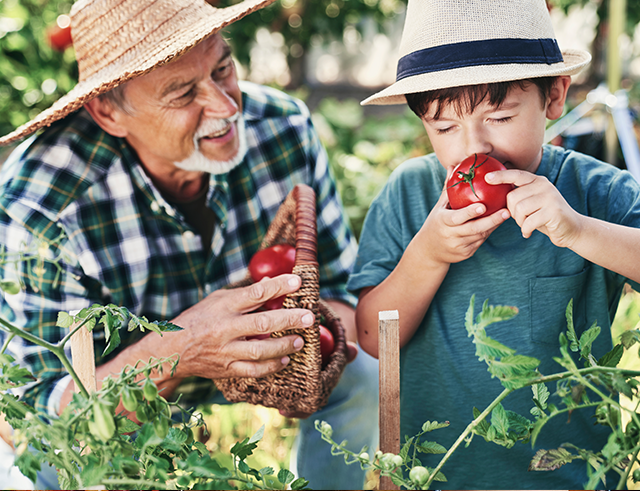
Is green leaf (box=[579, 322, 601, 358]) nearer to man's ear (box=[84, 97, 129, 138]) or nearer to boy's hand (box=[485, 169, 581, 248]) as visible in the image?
boy's hand (box=[485, 169, 581, 248])

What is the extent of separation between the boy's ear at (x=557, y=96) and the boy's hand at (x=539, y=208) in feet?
0.74

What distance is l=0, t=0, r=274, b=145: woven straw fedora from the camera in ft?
4.31

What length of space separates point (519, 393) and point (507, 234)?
0.35 meters

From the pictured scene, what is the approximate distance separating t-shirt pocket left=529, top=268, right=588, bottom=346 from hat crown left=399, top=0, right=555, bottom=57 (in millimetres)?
501

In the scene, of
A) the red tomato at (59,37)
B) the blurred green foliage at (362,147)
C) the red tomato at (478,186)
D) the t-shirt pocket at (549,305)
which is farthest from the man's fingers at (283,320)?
the red tomato at (59,37)

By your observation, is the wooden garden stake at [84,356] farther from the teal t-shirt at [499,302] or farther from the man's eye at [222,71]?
the man's eye at [222,71]

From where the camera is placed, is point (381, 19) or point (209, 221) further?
point (381, 19)

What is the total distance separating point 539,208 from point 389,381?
14.9 inches

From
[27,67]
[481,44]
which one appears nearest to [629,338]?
[481,44]

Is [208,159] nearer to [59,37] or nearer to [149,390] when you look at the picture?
[149,390]

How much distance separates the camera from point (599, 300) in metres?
1.18

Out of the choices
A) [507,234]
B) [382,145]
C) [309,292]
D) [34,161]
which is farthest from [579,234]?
[382,145]

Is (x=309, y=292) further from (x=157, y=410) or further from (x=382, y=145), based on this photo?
(x=382, y=145)

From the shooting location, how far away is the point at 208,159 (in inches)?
61.0
